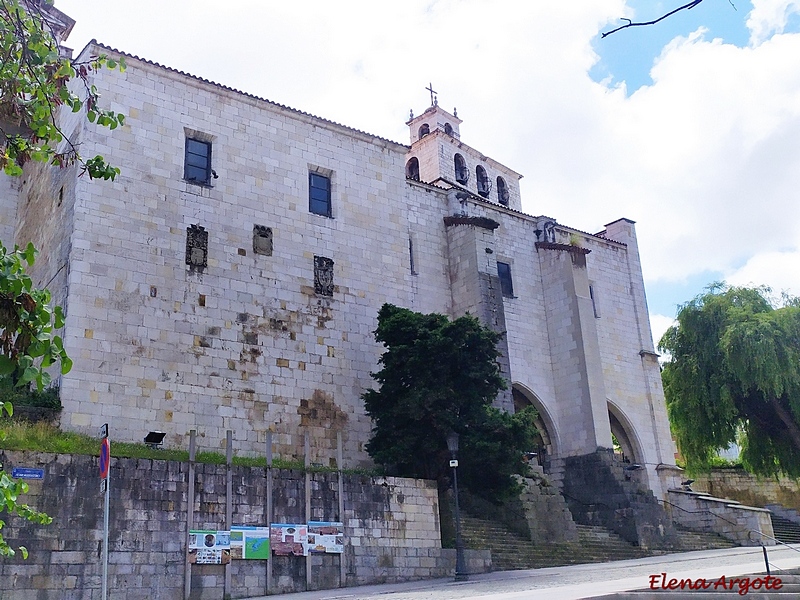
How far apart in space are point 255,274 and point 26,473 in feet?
28.6

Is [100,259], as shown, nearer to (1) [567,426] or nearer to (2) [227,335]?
(2) [227,335]

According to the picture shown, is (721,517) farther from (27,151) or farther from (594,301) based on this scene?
(27,151)

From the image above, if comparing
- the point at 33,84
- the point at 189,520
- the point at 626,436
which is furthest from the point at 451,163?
the point at 33,84

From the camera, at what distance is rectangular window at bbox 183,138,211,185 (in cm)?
2003

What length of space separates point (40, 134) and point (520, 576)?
1258 cm

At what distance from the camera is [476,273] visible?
80.3ft

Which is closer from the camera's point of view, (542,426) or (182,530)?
(182,530)

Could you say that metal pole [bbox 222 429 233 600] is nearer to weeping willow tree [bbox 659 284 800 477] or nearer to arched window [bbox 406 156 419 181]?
weeping willow tree [bbox 659 284 800 477]

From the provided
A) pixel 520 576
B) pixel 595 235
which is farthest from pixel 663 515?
pixel 595 235

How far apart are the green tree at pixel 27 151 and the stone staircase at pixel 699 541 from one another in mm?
21029

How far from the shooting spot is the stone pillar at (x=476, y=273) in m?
23.9

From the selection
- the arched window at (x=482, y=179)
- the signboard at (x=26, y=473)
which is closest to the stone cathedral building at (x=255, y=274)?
the signboard at (x=26, y=473)

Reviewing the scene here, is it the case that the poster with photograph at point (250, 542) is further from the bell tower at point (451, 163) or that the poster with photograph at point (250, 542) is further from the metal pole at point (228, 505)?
the bell tower at point (451, 163)

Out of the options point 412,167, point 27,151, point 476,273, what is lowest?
point 27,151
